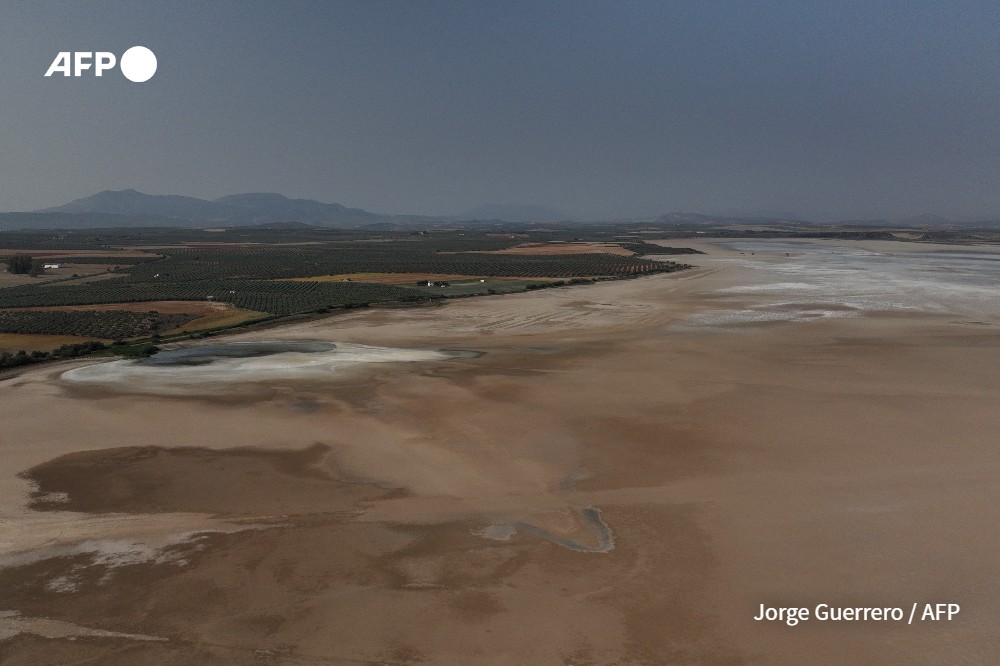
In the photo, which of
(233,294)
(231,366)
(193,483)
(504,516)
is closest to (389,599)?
(504,516)

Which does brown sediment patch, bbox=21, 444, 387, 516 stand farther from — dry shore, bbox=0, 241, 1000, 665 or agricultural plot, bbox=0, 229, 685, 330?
agricultural plot, bbox=0, 229, 685, 330

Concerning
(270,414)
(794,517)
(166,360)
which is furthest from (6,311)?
(794,517)

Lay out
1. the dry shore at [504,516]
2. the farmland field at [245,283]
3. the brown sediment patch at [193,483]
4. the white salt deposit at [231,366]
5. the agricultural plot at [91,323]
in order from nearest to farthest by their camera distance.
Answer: the dry shore at [504,516]
the brown sediment patch at [193,483]
the white salt deposit at [231,366]
the agricultural plot at [91,323]
the farmland field at [245,283]

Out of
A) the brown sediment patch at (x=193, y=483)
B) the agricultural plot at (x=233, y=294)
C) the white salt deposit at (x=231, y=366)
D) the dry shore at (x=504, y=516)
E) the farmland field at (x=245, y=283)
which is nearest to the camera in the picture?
the dry shore at (x=504, y=516)

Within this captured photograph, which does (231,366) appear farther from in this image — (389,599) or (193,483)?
(389,599)

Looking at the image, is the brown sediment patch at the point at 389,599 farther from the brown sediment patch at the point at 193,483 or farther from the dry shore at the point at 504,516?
the brown sediment patch at the point at 193,483

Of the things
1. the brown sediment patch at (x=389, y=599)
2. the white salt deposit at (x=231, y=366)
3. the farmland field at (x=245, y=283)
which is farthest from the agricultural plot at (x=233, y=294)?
the brown sediment patch at (x=389, y=599)

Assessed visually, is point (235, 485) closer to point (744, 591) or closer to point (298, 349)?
point (744, 591)
